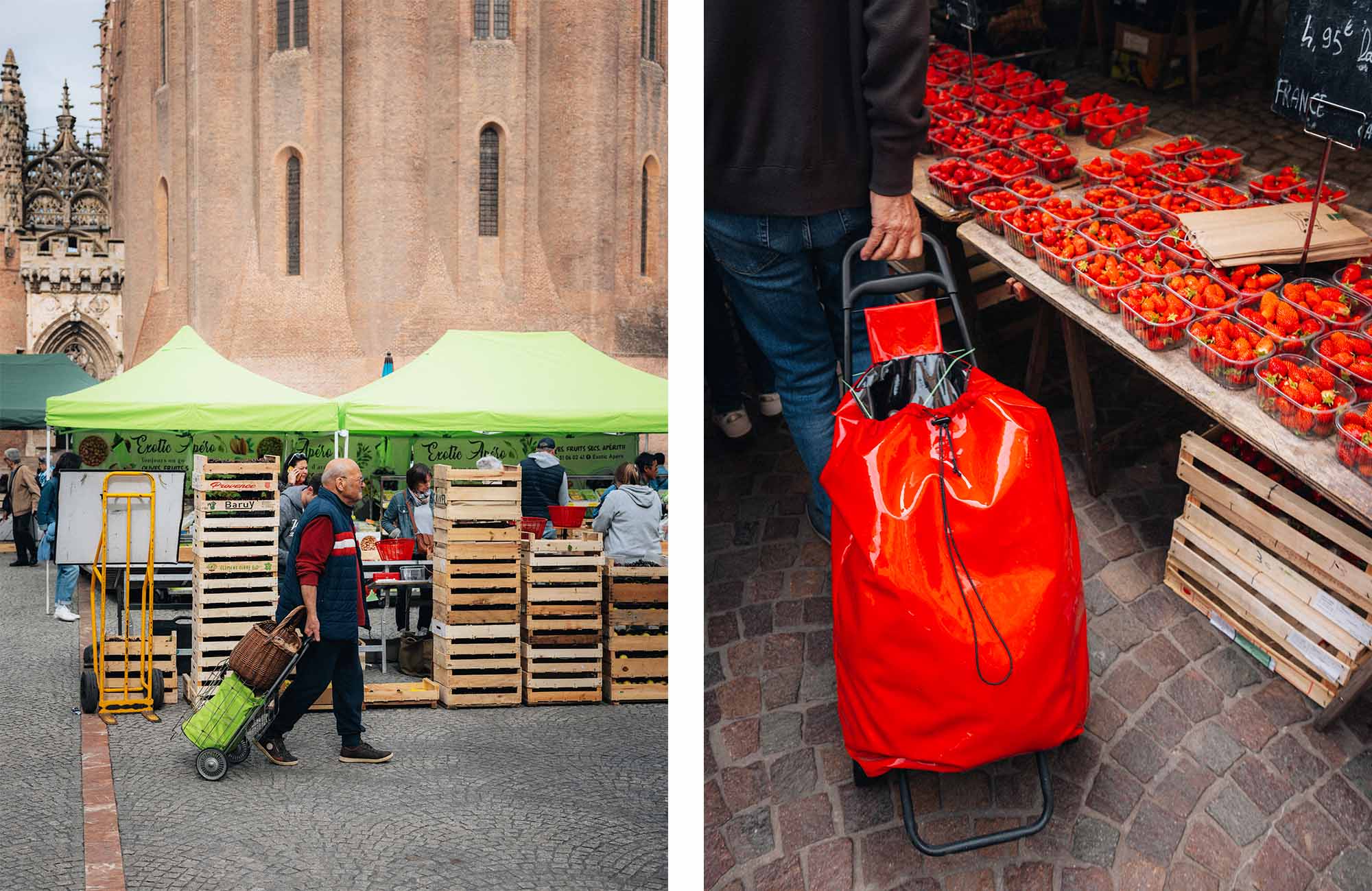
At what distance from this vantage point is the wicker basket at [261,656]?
3562 millimetres

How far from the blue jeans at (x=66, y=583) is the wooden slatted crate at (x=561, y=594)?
1329 millimetres

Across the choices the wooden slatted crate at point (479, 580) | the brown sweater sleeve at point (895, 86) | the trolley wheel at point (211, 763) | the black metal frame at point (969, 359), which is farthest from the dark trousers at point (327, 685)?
the brown sweater sleeve at point (895, 86)

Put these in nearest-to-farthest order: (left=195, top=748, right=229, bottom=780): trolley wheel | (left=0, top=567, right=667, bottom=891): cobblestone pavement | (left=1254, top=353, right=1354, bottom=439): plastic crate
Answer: (left=1254, top=353, right=1354, bottom=439): plastic crate < (left=0, top=567, right=667, bottom=891): cobblestone pavement < (left=195, top=748, right=229, bottom=780): trolley wheel

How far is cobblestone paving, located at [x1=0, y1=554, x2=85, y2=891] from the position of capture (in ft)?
10.2

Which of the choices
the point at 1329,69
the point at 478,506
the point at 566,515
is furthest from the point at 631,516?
the point at 1329,69

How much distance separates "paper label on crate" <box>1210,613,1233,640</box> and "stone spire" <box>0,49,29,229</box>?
3.71 m

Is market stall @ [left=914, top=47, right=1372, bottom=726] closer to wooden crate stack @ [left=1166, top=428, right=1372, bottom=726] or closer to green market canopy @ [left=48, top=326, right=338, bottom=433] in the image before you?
wooden crate stack @ [left=1166, top=428, right=1372, bottom=726]

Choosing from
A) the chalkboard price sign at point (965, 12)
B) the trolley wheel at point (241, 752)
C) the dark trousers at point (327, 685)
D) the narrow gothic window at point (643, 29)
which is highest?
the chalkboard price sign at point (965, 12)

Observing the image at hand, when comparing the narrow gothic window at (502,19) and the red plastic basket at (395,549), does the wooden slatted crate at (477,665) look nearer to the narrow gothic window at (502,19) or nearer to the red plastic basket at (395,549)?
the red plastic basket at (395,549)

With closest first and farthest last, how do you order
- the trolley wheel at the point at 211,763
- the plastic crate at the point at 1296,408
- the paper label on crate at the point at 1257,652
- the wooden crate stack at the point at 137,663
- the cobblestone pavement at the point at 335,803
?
the plastic crate at the point at 1296,408, the paper label on crate at the point at 1257,652, the cobblestone pavement at the point at 335,803, the trolley wheel at the point at 211,763, the wooden crate stack at the point at 137,663

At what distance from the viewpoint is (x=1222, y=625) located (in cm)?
309

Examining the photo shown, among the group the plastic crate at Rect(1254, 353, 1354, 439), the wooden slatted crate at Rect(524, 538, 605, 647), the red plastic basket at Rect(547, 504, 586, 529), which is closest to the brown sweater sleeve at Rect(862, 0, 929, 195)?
the plastic crate at Rect(1254, 353, 1354, 439)

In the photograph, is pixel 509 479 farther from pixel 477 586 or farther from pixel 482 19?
pixel 482 19

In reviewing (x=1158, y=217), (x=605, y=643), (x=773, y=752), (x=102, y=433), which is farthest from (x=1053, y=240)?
(x=102, y=433)
